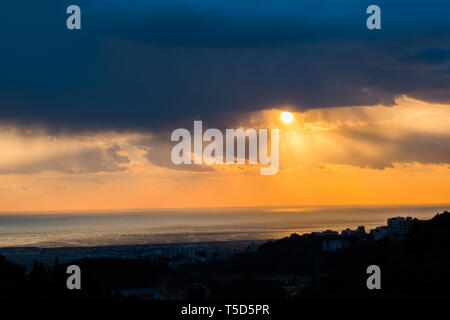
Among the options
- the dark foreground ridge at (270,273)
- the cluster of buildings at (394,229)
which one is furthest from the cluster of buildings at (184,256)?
the cluster of buildings at (394,229)

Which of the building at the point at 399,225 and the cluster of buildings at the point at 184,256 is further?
the building at the point at 399,225

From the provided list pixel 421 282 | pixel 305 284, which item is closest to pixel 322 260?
pixel 305 284

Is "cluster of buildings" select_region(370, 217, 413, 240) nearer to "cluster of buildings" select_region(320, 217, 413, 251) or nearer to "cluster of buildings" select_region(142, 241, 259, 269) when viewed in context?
"cluster of buildings" select_region(320, 217, 413, 251)

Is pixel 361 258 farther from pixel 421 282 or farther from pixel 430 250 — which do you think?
pixel 421 282

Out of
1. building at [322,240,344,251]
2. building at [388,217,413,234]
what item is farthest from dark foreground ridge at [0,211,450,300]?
building at [388,217,413,234]

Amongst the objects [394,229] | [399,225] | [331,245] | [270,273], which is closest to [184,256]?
[331,245]

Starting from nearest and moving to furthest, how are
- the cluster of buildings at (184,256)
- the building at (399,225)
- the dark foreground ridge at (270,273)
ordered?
the dark foreground ridge at (270,273)
the cluster of buildings at (184,256)
the building at (399,225)

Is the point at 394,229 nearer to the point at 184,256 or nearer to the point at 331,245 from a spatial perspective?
the point at 331,245

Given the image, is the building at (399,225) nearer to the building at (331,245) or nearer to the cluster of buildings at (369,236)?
the cluster of buildings at (369,236)

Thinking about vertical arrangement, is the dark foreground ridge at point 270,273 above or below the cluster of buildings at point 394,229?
below

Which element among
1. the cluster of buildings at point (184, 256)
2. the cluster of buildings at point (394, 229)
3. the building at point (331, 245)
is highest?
the cluster of buildings at point (394, 229)
